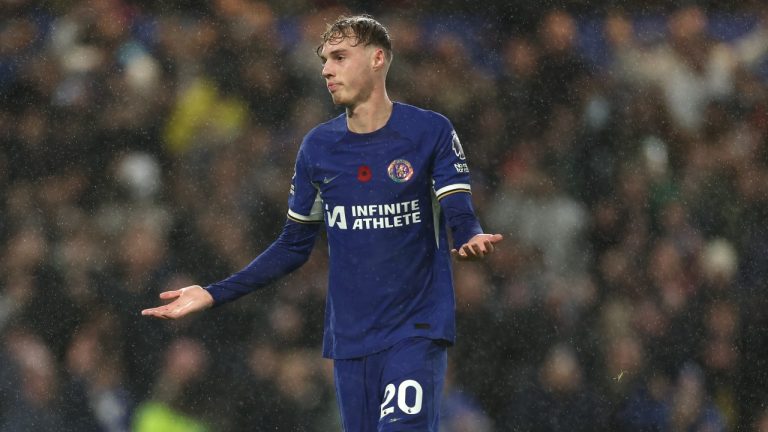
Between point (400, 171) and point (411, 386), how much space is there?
21.1 inches

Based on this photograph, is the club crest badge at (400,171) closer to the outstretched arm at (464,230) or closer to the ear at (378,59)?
the outstretched arm at (464,230)

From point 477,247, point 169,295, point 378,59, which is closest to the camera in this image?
point 477,247

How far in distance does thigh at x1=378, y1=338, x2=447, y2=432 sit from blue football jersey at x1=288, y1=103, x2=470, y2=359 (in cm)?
4

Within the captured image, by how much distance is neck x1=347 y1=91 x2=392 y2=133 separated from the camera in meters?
2.96

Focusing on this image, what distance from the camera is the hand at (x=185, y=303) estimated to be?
113 inches

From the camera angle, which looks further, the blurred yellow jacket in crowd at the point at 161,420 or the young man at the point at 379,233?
the blurred yellow jacket in crowd at the point at 161,420

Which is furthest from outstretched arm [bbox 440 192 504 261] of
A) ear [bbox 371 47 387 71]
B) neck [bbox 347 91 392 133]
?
ear [bbox 371 47 387 71]

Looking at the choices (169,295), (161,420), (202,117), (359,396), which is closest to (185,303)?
(169,295)

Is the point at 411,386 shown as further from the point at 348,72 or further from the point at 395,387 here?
the point at 348,72

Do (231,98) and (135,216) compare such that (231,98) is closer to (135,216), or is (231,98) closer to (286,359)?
(135,216)

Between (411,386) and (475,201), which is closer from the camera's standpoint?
(411,386)

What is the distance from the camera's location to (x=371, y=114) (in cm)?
296

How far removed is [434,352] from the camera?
288 centimetres

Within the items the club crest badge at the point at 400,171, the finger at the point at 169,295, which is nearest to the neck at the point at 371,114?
the club crest badge at the point at 400,171
